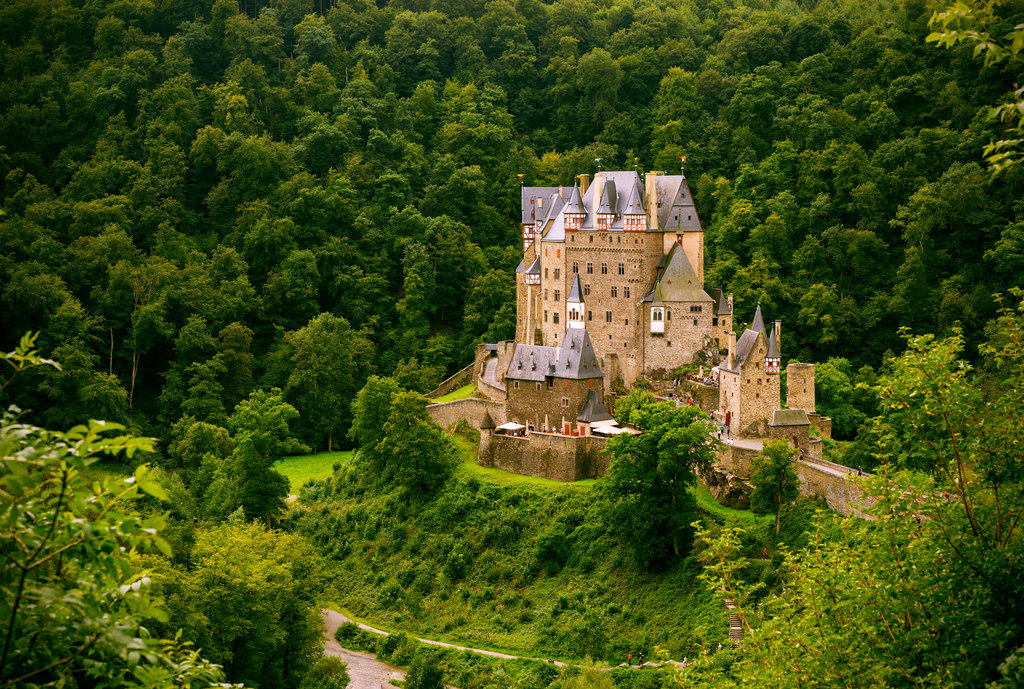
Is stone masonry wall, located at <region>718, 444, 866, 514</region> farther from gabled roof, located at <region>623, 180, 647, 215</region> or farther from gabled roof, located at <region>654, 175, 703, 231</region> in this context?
gabled roof, located at <region>623, 180, 647, 215</region>

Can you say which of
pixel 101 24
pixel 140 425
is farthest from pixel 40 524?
pixel 101 24

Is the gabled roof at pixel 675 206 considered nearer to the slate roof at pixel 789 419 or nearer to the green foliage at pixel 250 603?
the slate roof at pixel 789 419

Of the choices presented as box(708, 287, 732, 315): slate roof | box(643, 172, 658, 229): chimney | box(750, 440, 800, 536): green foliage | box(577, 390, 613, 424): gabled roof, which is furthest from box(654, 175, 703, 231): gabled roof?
box(750, 440, 800, 536): green foliage

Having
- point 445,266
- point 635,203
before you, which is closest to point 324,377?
point 445,266

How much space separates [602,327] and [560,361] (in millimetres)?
3819

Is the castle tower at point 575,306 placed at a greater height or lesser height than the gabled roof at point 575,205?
lesser

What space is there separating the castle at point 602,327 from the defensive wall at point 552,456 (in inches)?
1.7

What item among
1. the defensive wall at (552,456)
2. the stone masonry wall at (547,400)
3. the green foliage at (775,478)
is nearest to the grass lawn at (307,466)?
the defensive wall at (552,456)

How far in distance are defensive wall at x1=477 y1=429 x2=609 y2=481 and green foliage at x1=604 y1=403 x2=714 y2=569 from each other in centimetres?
434

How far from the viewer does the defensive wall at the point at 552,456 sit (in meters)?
43.9

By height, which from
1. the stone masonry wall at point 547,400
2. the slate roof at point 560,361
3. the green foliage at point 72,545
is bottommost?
the green foliage at point 72,545

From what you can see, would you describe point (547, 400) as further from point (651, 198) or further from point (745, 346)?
point (651, 198)

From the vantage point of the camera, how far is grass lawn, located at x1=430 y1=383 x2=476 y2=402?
56019mm

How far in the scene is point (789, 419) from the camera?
39.9 m
